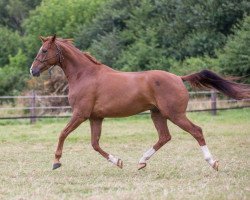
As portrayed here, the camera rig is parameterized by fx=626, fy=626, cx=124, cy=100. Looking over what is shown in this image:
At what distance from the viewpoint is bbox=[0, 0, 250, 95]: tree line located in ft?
104

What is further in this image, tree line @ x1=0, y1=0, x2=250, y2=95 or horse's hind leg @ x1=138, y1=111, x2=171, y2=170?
tree line @ x1=0, y1=0, x2=250, y2=95

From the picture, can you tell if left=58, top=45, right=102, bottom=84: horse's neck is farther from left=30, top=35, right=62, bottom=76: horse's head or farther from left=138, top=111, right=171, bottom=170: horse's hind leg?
left=138, top=111, right=171, bottom=170: horse's hind leg

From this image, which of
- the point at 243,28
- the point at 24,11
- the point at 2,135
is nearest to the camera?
the point at 2,135

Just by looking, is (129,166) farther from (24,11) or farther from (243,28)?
(24,11)

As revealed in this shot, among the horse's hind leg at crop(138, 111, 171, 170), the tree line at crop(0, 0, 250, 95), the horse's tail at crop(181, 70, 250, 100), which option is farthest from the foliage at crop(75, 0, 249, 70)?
the horse's hind leg at crop(138, 111, 171, 170)

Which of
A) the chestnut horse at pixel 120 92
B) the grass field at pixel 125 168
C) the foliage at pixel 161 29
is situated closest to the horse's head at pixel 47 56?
the chestnut horse at pixel 120 92

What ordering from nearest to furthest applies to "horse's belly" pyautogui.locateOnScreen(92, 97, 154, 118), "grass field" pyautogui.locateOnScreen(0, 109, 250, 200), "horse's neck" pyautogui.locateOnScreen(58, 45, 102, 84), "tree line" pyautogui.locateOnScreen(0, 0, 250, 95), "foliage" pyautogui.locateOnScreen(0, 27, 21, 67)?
"grass field" pyautogui.locateOnScreen(0, 109, 250, 200), "horse's belly" pyautogui.locateOnScreen(92, 97, 154, 118), "horse's neck" pyautogui.locateOnScreen(58, 45, 102, 84), "tree line" pyautogui.locateOnScreen(0, 0, 250, 95), "foliage" pyautogui.locateOnScreen(0, 27, 21, 67)

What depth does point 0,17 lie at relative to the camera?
210 ft

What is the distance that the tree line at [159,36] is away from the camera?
1248 inches

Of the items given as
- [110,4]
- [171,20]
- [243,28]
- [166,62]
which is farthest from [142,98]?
[110,4]

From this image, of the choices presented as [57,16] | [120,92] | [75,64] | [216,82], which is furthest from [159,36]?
[120,92]

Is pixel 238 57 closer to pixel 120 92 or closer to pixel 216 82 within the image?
pixel 216 82

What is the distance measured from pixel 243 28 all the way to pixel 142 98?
22.6 meters

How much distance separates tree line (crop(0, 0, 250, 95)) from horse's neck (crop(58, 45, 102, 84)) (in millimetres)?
19439
